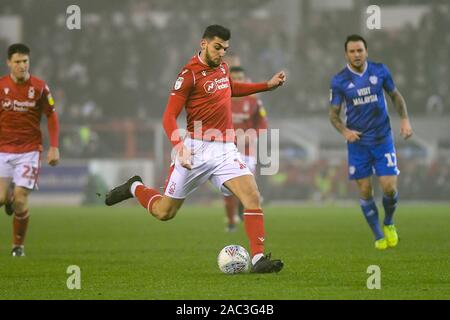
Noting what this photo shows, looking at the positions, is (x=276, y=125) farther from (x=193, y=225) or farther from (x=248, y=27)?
(x=193, y=225)

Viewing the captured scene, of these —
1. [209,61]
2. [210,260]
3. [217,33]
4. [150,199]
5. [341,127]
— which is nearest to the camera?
[217,33]

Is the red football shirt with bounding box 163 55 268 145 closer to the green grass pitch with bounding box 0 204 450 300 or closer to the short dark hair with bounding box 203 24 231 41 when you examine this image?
the short dark hair with bounding box 203 24 231 41

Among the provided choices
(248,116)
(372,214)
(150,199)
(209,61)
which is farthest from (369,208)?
(248,116)

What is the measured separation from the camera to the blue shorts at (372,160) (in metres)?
11.4

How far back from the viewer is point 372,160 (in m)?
11.5

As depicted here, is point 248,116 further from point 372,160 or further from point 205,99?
point 205,99

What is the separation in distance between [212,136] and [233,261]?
3.83ft

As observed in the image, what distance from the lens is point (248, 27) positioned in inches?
1222

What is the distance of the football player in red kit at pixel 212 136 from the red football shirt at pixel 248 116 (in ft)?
18.9

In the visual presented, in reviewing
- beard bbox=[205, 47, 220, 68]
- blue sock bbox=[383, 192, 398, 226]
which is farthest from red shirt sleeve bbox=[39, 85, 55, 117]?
blue sock bbox=[383, 192, 398, 226]

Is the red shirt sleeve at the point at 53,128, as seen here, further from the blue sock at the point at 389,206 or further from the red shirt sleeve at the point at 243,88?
the blue sock at the point at 389,206

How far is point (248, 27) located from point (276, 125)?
15.3 feet

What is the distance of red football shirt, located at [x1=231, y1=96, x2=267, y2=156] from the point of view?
1516 cm
